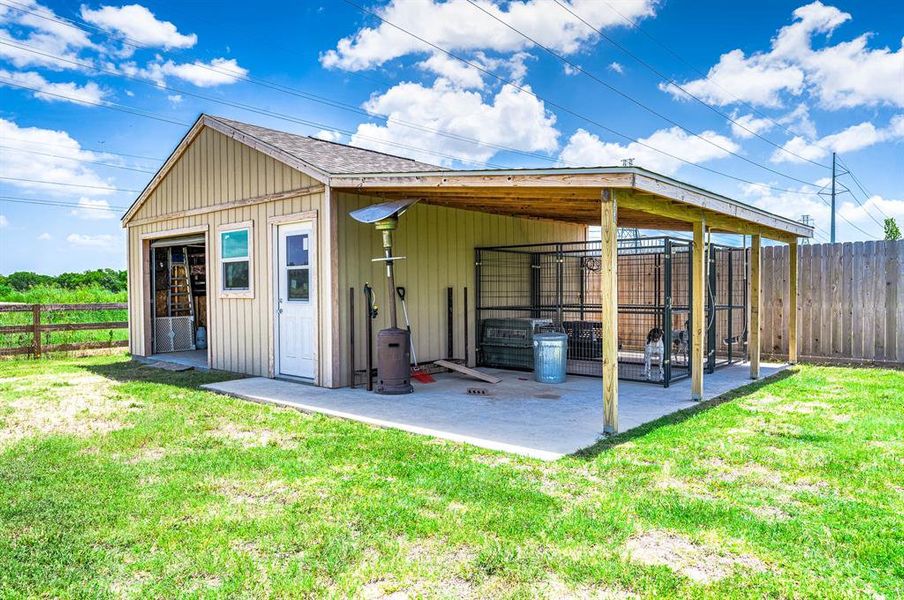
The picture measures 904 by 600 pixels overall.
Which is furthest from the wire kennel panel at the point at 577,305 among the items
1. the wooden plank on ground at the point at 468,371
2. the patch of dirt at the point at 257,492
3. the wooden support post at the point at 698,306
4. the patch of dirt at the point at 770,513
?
the patch of dirt at the point at 257,492

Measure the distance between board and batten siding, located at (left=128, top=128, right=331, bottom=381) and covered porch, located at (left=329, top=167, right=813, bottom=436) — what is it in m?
1.17

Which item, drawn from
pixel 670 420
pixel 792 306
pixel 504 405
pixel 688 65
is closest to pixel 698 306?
pixel 670 420

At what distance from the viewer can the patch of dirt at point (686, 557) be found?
2555 mm

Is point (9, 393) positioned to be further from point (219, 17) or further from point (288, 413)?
point (219, 17)

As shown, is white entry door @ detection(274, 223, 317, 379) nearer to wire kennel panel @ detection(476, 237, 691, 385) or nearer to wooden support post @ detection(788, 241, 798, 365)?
wire kennel panel @ detection(476, 237, 691, 385)

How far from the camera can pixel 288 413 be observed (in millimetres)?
5809

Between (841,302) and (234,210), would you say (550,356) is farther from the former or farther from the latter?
(841,302)

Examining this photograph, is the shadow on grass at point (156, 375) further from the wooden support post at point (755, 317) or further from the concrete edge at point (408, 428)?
the wooden support post at point (755, 317)

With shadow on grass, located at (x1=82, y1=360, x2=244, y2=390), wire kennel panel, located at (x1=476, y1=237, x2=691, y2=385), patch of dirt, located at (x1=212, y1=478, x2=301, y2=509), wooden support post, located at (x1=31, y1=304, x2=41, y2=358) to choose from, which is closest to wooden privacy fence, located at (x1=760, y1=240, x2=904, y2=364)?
wire kennel panel, located at (x1=476, y1=237, x2=691, y2=385)

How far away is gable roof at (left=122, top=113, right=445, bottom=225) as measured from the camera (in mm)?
7452

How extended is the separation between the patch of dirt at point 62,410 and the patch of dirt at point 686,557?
4453 mm

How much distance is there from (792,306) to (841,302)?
0.99 meters

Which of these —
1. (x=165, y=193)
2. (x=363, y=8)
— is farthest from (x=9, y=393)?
(x=363, y=8)

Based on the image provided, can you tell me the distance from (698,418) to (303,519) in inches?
151
